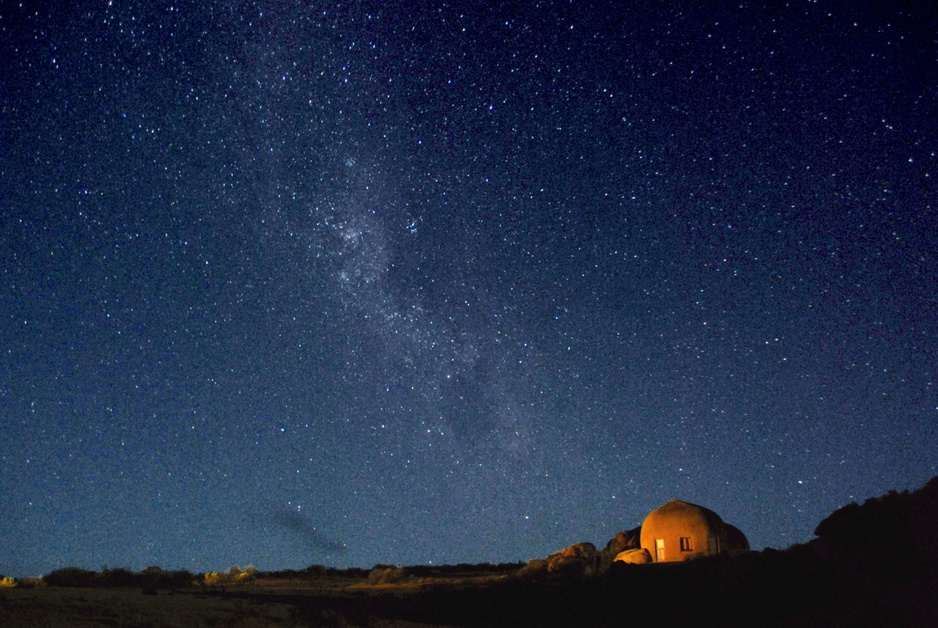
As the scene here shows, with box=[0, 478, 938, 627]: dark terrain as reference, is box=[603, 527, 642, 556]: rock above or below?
above

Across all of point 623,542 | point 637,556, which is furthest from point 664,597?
point 623,542

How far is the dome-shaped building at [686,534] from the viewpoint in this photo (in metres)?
29.6

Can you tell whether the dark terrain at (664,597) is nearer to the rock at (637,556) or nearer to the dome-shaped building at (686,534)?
the rock at (637,556)

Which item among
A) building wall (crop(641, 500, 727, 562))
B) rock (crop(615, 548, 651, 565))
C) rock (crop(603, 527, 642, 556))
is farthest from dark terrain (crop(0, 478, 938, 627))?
rock (crop(603, 527, 642, 556))

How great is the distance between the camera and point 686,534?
98.2ft

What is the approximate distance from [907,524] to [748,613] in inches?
154

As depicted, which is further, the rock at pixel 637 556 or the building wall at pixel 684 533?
the building wall at pixel 684 533

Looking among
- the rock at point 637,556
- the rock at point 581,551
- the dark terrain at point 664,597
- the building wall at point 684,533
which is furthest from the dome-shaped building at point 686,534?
the dark terrain at point 664,597

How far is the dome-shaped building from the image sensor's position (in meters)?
29.6

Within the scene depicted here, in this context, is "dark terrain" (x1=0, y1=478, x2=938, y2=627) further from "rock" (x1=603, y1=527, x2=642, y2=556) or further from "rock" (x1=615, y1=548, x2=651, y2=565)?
"rock" (x1=603, y1=527, x2=642, y2=556)

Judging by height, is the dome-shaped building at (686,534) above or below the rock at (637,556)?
above

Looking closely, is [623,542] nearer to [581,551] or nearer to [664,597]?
[581,551]

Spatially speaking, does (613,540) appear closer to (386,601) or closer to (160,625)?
(386,601)

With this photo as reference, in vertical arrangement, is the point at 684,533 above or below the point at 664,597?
above
